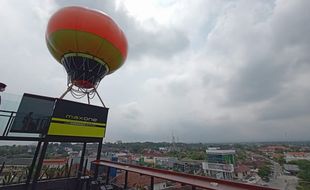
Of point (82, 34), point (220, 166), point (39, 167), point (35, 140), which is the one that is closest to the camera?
point (39, 167)

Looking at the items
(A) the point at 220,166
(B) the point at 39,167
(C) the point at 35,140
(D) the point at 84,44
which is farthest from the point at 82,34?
(A) the point at 220,166

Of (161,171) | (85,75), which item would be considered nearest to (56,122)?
(85,75)

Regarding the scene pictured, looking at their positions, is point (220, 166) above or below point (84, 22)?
below

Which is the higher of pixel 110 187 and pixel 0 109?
pixel 0 109

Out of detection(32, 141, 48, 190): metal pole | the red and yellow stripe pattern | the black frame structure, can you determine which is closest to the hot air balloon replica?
the red and yellow stripe pattern

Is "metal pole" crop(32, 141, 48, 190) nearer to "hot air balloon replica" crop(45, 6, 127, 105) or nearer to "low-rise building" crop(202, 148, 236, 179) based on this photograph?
"hot air balloon replica" crop(45, 6, 127, 105)

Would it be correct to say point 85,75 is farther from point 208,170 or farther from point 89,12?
point 208,170

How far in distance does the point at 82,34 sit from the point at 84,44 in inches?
13.2

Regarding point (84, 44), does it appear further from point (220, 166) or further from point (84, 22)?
point (220, 166)

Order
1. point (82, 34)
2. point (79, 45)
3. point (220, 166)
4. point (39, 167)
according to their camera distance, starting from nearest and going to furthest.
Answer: point (39, 167) < point (82, 34) < point (79, 45) < point (220, 166)

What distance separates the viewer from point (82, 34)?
5.66 meters

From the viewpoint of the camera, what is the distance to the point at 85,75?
6.62 metres

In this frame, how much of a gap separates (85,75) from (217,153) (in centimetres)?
3392

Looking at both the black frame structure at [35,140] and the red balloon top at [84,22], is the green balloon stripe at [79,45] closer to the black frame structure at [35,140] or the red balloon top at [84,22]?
the red balloon top at [84,22]
